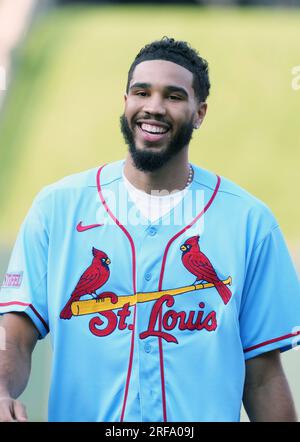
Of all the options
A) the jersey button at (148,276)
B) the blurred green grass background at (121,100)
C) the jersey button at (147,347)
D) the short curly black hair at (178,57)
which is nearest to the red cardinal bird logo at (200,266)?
the jersey button at (148,276)

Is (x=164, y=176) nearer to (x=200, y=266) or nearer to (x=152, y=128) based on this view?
(x=152, y=128)

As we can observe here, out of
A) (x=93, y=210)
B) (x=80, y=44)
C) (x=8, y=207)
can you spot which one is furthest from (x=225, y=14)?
(x=93, y=210)

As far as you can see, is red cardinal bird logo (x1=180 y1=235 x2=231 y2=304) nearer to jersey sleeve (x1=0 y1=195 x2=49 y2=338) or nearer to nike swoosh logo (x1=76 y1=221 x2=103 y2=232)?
nike swoosh logo (x1=76 y1=221 x2=103 y2=232)

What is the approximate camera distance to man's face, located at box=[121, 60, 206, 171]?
3059 mm

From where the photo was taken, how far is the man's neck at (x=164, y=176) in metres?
3.16

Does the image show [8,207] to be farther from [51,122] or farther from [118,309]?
[118,309]

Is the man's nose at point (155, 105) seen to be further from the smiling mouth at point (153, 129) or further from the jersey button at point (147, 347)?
the jersey button at point (147, 347)

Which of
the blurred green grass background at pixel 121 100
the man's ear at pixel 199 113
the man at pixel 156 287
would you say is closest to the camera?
the man at pixel 156 287

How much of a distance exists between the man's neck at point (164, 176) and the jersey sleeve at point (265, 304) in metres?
0.33

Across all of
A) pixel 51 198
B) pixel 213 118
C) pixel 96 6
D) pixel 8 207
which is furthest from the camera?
pixel 96 6

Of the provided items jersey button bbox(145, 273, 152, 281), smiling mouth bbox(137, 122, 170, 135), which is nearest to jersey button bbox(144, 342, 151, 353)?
jersey button bbox(145, 273, 152, 281)

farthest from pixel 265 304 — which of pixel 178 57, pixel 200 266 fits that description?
pixel 178 57

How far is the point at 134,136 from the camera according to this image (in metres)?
3.11

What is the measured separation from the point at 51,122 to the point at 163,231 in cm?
872
